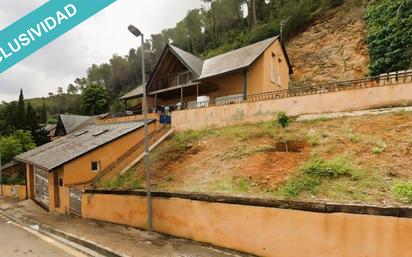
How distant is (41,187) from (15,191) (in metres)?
7.07

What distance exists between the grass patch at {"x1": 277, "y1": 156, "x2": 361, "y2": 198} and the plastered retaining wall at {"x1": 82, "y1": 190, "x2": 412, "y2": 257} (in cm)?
102

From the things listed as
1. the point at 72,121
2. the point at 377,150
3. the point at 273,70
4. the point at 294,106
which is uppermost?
the point at 273,70

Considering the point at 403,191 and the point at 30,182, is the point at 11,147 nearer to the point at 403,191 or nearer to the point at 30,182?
the point at 30,182

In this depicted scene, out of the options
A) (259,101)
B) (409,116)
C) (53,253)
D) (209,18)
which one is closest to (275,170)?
(409,116)

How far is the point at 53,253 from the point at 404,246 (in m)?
8.92

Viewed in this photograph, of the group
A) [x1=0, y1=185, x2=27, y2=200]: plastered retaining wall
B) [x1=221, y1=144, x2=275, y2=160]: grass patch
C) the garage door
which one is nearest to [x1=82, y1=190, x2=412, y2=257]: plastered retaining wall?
[x1=221, y1=144, x2=275, y2=160]: grass patch

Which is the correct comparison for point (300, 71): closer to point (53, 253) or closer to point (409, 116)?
point (409, 116)

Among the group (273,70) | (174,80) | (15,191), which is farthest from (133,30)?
(15,191)

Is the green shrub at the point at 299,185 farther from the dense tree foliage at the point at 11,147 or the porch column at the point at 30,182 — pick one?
the dense tree foliage at the point at 11,147

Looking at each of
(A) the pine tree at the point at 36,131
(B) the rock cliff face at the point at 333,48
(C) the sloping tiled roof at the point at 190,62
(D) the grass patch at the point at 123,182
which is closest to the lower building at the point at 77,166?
(D) the grass patch at the point at 123,182

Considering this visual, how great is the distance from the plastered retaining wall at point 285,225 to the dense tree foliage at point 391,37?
18.0m

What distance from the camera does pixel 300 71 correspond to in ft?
94.2

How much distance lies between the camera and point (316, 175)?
27.5ft

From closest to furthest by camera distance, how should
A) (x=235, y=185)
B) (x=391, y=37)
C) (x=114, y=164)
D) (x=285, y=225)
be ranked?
(x=285, y=225) → (x=235, y=185) → (x=114, y=164) → (x=391, y=37)
